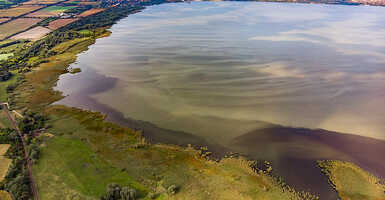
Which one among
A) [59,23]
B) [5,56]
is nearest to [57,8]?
[59,23]

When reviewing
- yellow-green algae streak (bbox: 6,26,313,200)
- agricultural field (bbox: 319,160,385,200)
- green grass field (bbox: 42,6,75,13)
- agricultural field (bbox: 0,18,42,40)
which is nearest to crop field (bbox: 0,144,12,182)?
yellow-green algae streak (bbox: 6,26,313,200)

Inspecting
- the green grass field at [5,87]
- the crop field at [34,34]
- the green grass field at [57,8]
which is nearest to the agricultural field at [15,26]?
the crop field at [34,34]

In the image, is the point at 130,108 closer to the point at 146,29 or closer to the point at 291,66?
the point at 291,66

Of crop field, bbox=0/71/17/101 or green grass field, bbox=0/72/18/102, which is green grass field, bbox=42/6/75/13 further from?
crop field, bbox=0/71/17/101

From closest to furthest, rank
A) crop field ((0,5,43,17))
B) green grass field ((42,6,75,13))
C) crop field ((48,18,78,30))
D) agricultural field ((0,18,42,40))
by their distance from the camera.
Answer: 1. agricultural field ((0,18,42,40))
2. crop field ((48,18,78,30))
3. crop field ((0,5,43,17))
4. green grass field ((42,6,75,13))

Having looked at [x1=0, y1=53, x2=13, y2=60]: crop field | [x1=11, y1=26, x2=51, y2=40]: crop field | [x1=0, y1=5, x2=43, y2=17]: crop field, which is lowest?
[x1=0, y1=53, x2=13, y2=60]: crop field

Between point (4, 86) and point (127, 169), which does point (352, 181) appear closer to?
point (127, 169)
